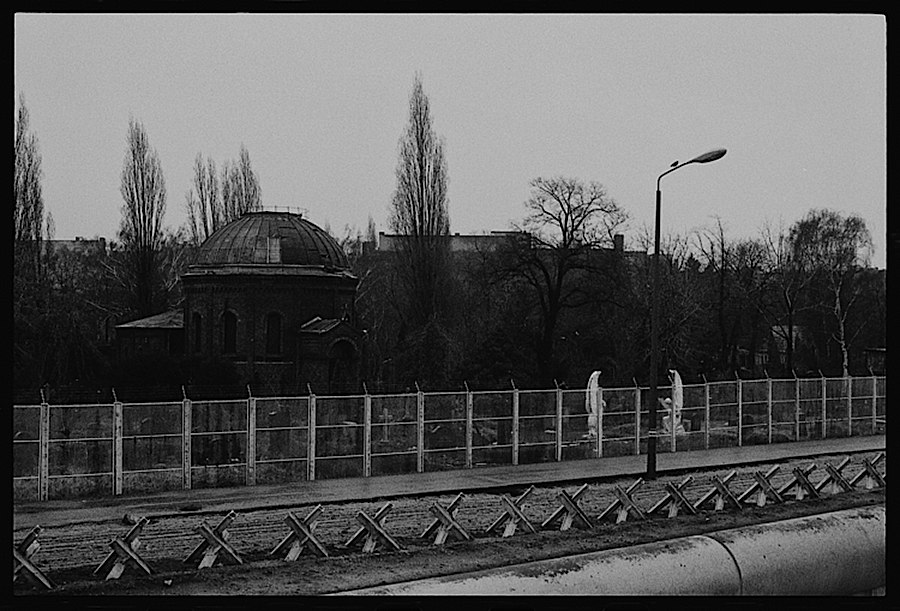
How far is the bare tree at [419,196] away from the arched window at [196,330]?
865cm

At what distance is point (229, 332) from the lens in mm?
45688

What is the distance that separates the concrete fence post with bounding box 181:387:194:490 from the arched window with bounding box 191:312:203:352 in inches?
982

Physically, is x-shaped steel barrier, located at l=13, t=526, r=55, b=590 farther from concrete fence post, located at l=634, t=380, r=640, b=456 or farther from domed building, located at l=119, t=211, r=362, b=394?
domed building, located at l=119, t=211, r=362, b=394

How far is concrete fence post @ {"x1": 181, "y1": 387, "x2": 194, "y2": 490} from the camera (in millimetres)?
21047

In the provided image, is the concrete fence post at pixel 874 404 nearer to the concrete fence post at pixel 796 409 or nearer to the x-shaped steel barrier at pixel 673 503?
the concrete fence post at pixel 796 409

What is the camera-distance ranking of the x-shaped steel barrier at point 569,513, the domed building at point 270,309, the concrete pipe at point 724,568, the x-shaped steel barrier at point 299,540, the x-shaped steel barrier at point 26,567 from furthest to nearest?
the domed building at point 270,309 < the x-shaped steel barrier at point 569,513 < the x-shaped steel barrier at point 299,540 < the x-shaped steel barrier at point 26,567 < the concrete pipe at point 724,568

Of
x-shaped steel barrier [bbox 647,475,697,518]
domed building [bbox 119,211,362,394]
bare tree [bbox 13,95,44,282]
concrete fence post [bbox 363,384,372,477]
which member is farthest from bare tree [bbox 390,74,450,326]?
x-shaped steel barrier [bbox 647,475,697,518]

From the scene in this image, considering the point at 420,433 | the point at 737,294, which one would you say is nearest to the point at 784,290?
the point at 737,294

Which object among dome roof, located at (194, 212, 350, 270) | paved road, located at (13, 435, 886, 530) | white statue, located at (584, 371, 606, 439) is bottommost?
paved road, located at (13, 435, 886, 530)

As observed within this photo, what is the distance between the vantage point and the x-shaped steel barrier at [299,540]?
13.7m

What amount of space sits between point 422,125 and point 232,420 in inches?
1056

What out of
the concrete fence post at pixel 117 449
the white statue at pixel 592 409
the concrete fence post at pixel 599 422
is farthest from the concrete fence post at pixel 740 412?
the concrete fence post at pixel 117 449

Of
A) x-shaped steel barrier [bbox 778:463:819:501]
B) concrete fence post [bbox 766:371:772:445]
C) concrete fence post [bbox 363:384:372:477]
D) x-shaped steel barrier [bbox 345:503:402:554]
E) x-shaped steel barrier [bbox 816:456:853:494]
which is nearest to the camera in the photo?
x-shaped steel barrier [bbox 345:503:402:554]
